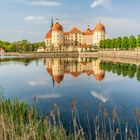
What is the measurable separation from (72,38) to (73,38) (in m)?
0.59

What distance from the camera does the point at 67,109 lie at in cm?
1475

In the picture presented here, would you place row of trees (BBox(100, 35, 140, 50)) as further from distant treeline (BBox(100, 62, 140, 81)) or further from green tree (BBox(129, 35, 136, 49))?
distant treeline (BBox(100, 62, 140, 81))

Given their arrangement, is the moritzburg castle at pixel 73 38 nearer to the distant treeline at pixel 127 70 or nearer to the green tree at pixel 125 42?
the green tree at pixel 125 42

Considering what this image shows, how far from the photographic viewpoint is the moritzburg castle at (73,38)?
4309 inches

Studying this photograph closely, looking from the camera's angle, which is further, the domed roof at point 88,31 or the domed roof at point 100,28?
the domed roof at point 88,31

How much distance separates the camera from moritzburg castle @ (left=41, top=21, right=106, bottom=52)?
109 metres

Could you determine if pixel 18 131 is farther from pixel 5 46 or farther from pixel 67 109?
pixel 5 46

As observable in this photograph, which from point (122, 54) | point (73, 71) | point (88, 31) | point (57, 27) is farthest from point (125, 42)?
point (88, 31)

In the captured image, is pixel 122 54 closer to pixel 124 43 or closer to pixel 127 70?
pixel 124 43

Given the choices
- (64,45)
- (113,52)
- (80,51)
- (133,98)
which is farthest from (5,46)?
(133,98)

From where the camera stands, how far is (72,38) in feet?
383

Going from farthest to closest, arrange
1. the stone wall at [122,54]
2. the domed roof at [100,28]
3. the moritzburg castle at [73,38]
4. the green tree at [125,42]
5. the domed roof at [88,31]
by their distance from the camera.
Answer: the domed roof at [88,31], the domed roof at [100,28], the moritzburg castle at [73,38], the green tree at [125,42], the stone wall at [122,54]

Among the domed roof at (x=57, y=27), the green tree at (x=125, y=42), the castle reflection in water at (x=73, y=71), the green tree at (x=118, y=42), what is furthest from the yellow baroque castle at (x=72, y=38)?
the castle reflection in water at (x=73, y=71)

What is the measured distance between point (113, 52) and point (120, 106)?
6230 cm
